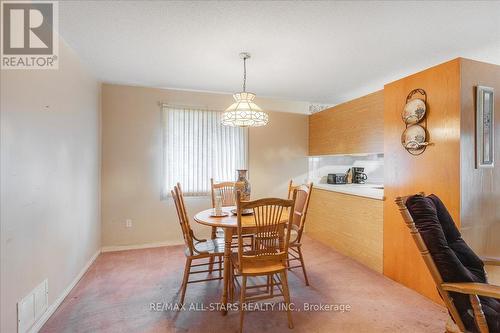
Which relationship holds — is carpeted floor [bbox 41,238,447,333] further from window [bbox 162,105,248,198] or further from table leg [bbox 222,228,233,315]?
window [bbox 162,105,248,198]

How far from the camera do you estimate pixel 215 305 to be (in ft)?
6.95

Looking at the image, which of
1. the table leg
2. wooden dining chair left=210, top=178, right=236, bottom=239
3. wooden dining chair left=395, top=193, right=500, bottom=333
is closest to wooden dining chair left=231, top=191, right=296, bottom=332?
the table leg

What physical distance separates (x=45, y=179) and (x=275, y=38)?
236 cm

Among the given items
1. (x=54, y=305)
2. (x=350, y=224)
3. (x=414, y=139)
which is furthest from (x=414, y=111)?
(x=54, y=305)

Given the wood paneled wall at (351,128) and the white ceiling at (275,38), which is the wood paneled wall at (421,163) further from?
the white ceiling at (275,38)

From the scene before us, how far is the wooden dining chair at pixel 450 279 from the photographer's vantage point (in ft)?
3.66

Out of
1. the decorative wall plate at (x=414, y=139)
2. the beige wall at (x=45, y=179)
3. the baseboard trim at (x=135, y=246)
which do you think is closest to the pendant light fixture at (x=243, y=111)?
the decorative wall plate at (x=414, y=139)

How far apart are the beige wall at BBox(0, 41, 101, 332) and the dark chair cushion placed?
8.21ft

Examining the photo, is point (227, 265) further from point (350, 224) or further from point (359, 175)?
point (359, 175)

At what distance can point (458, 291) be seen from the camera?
115 cm

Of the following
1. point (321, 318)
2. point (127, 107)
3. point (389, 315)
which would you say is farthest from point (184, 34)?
point (389, 315)

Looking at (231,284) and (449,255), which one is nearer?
(449,255)

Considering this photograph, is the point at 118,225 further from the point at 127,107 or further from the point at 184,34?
the point at 184,34

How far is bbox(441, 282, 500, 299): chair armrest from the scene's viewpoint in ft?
3.51
